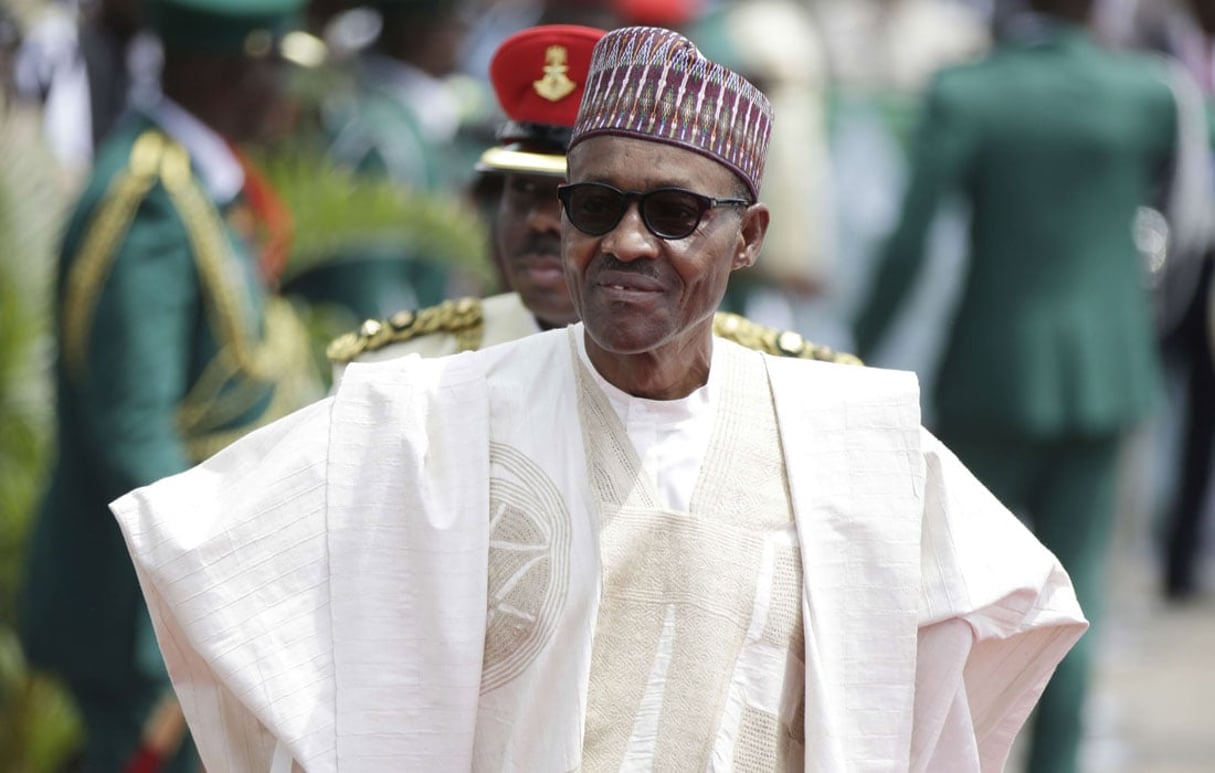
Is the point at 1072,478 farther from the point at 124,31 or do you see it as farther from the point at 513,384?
the point at 124,31

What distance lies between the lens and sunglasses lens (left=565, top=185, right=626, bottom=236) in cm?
342

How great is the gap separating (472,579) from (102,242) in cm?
247

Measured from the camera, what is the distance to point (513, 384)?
3555 millimetres

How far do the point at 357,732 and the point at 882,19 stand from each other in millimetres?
8571

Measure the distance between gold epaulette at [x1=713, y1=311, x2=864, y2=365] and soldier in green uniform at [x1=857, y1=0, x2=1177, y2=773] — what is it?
272 centimetres

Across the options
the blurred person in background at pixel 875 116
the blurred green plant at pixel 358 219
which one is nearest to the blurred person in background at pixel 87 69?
the blurred green plant at pixel 358 219

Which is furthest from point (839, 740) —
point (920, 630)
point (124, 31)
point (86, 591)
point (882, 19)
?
point (882, 19)

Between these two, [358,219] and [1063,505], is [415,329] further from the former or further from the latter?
[1063,505]

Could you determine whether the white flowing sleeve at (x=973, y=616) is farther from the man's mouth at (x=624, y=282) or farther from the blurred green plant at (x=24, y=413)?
the blurred green plant at (x=24, y=413)

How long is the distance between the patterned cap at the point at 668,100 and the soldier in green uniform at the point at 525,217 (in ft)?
3.27

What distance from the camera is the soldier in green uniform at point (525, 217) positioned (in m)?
4.53

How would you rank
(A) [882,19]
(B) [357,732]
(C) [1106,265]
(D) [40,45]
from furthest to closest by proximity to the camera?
(A) [882,19], (D) [40,45], (C) [1106,265], (B) [357,732]

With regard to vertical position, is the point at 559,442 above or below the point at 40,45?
above

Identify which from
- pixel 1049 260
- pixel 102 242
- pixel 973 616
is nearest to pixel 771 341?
pixel 973 616
